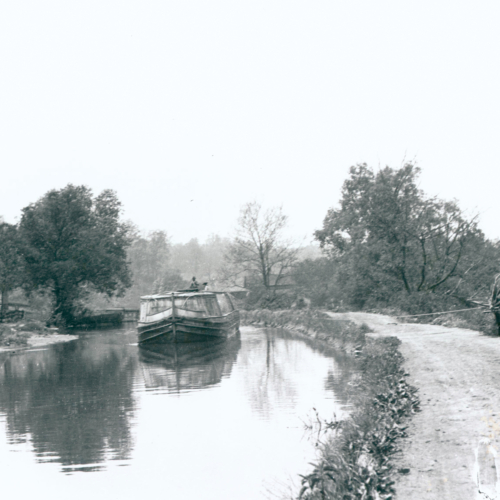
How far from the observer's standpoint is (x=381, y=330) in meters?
23.2

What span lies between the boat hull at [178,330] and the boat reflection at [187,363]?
0.28 m

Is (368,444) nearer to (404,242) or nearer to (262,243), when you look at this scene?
(404,242)

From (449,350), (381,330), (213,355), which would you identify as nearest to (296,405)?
(449,350)

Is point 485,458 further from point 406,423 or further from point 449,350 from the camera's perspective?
point 449,350

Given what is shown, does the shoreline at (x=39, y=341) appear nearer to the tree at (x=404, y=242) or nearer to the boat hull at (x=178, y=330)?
the boat hull at (x=178, y=330)

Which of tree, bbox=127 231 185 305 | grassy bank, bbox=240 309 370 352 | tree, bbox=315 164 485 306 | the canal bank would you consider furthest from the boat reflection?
tree, bbox=127 231 185 305

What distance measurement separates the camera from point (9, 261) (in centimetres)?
4581

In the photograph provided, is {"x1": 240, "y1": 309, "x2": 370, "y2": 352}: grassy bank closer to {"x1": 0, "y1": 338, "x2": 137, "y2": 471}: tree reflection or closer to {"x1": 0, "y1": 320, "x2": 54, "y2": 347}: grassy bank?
{"x1": 0, "y1": 338, "x2": 137, "y2": 471}: tree reflection

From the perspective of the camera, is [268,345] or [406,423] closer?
[406,423]

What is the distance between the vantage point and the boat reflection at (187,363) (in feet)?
60.5

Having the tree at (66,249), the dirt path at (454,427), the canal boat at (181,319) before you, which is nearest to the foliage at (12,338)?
the canal boat at (181,319)

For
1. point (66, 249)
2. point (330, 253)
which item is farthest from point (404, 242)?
point (66, 249)

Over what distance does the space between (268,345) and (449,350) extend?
572 inches

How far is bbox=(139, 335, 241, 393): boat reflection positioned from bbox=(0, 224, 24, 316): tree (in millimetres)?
19464
